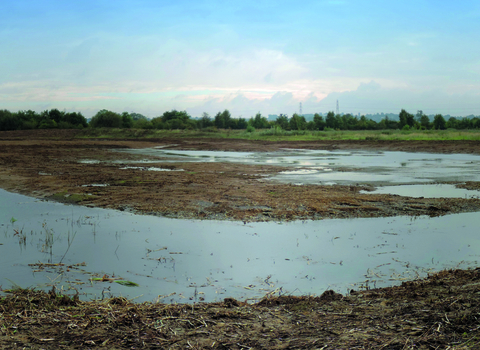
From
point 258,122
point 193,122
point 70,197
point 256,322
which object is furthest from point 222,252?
point 258,122

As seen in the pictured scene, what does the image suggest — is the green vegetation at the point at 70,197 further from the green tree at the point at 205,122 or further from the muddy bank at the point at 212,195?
the green tree at the point at 205,122

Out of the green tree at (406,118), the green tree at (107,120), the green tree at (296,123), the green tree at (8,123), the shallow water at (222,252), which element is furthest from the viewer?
the green tree at (296,123)

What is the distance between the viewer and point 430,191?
597 inches

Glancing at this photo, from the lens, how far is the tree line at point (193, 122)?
282 ft

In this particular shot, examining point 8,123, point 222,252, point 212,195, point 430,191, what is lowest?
point 222,252

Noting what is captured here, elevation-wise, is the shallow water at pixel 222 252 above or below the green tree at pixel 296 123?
below

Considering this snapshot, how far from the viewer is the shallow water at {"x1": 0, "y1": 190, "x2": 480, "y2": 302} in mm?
6309

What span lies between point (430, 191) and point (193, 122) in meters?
95.9

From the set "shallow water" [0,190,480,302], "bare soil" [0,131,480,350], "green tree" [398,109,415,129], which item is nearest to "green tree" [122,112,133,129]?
"green tree" [398,109,415,129]

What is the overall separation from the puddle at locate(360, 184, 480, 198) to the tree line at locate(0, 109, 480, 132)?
59394mm

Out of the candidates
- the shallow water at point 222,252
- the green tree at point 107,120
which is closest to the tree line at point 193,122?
the green tree at point 107,120

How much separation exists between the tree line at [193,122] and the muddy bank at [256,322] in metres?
70.2

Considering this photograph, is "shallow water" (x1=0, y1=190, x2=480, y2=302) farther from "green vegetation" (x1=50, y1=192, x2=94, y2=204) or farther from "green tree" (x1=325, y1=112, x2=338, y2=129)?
"green tree" (x1=325, y1=112, x2=338, y2=129)

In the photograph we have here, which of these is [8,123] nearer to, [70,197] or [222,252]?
[70,197]
